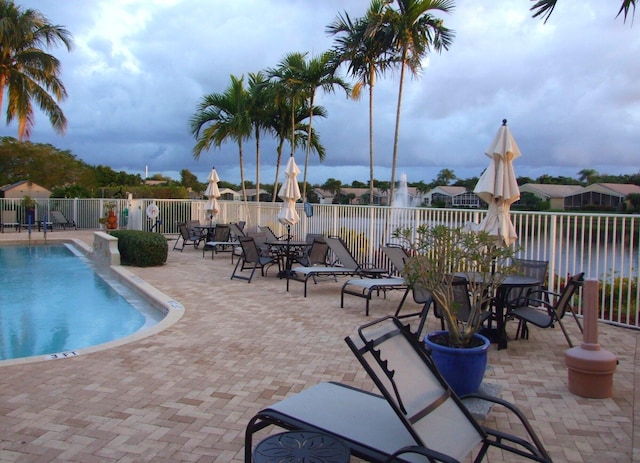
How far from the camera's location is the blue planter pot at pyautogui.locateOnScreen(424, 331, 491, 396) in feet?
11.2

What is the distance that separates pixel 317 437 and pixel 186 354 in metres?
3.00

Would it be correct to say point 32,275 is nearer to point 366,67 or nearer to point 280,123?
point 366,67

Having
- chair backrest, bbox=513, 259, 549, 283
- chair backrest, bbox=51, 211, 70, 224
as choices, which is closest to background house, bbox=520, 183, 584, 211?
chair backrest, bbox=513, 259, 549, 283

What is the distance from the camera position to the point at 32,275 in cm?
1155

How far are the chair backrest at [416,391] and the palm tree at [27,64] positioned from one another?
2161 cm

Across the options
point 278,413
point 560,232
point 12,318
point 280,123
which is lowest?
point 12,318

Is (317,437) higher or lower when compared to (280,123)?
lower

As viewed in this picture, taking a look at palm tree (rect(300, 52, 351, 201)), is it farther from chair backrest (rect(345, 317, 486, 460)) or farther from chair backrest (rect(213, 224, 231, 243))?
chair backrest (rect(345, 317, 486, 460))

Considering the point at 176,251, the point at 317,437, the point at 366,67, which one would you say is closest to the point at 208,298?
the point at 317,437

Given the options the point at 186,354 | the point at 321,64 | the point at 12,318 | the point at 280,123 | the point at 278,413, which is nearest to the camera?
the point at 278,413

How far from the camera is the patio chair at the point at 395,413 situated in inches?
90.9

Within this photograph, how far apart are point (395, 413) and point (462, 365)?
1069 mm

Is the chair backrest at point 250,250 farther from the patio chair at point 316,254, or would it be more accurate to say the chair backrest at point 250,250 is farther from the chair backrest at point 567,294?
the chair backrest at point 567,294

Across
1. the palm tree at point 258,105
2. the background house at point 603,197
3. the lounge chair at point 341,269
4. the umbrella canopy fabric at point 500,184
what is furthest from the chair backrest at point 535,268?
the background house at point 603,197
